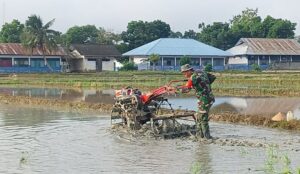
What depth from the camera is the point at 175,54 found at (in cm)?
6253

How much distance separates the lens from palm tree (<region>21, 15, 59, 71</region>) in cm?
5909

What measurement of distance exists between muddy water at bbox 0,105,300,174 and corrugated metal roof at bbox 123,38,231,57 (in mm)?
47501

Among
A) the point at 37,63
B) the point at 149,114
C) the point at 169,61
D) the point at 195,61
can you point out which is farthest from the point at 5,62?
the point at 149,114

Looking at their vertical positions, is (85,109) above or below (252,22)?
below

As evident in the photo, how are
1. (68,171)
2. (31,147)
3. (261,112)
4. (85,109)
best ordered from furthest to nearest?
(85,109) → (261,112) → (31,147) → (68,171)

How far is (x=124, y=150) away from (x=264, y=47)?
5961 centimetres

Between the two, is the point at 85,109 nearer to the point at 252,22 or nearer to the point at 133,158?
the point at 133,158

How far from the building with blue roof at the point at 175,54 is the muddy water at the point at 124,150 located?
4686 cm

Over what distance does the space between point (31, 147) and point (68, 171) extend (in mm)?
2854

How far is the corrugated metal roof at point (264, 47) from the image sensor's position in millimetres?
67438

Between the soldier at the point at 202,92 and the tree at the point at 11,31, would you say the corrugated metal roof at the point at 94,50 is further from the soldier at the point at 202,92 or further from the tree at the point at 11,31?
the soldier at the point at 202,92

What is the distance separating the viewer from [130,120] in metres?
13.2

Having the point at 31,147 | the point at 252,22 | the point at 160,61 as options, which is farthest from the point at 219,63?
the point at 31,147

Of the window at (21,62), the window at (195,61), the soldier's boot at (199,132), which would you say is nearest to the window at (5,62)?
the window at (21,62)
